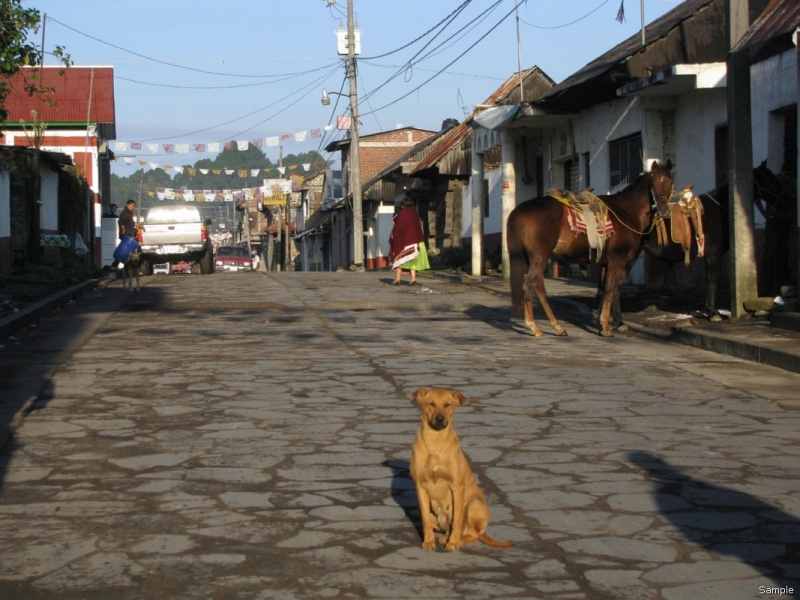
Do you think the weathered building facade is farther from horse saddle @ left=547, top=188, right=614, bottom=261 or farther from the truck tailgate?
horse saddle @ left=547, top=188, right=614, bottom=261

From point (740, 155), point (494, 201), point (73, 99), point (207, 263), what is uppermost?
point (73, 99)

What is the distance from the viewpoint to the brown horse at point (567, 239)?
1271cm

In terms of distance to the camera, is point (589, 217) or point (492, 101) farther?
point (492, 101)

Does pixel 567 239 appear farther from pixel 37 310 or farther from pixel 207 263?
pixel 207 263

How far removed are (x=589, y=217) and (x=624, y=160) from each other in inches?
297

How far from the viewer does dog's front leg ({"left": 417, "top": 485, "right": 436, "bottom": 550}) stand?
14.6 ft

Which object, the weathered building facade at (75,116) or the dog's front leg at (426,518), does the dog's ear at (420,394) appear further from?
the weathered building facade at (75,116)

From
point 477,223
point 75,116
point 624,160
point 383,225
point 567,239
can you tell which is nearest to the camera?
point 567,239

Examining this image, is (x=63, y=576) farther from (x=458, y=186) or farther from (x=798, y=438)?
(x=458, y=186)

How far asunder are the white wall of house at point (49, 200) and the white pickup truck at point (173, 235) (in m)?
3.50

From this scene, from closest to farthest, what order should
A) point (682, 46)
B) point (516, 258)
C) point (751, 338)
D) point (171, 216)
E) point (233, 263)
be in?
point (751, 338) → point (516, 258) → point (682, 46) → point (171, 216) → point (233, 263)

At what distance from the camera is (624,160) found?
1988 centimetres

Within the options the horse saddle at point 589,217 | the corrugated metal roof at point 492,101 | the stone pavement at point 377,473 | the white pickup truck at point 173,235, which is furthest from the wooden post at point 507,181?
the stone pavement at point 377,473

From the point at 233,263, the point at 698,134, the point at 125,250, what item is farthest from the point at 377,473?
the point at 233,263
